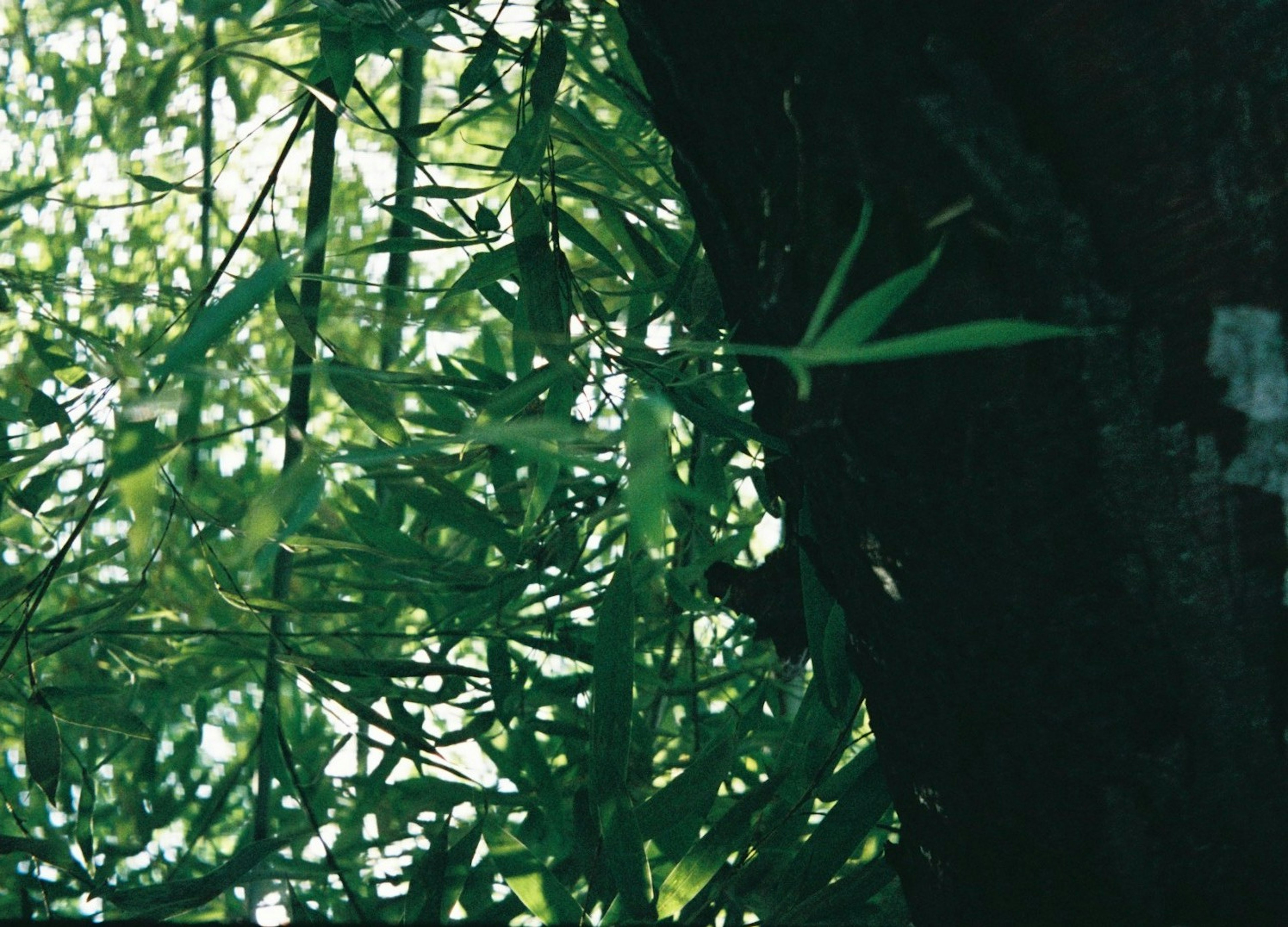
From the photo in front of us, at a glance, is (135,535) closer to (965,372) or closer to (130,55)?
(965,372)

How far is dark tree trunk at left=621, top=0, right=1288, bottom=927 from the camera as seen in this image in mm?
304

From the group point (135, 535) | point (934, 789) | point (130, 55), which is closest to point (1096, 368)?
point (934, 789)

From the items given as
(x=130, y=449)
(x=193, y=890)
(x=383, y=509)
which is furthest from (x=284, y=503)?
(x=383, y=509)

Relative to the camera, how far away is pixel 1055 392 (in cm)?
32

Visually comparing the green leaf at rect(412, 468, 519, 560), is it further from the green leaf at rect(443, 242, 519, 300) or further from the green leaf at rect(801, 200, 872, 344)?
the green leaf at rect(801, 200, 872, 344)

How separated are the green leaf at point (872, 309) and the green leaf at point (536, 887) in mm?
262

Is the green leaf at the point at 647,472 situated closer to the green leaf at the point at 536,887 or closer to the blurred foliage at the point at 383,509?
the blurred foliage at the point at 383,509

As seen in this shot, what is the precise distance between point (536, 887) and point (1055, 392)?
280 millimetres

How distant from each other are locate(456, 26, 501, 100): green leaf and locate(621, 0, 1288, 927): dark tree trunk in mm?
153

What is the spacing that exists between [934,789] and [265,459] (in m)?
0.87

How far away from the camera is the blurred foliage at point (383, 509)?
452 millimetres

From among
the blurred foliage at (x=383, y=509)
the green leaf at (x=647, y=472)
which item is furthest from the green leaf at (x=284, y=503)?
the green leaf at (x=647, y=472)

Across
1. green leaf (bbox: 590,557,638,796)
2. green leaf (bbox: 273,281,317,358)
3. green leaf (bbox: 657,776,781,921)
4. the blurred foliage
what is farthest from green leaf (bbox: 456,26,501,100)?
green leaf (bbox: 657,776,781,921)

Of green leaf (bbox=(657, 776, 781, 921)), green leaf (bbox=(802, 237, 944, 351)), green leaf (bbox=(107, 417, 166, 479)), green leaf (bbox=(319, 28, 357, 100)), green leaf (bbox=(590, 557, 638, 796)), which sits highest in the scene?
green leaf (bbox=(319, 28, 357, 100))
